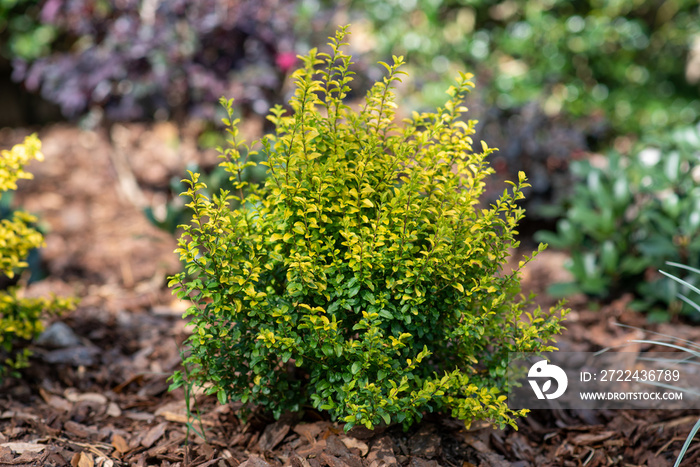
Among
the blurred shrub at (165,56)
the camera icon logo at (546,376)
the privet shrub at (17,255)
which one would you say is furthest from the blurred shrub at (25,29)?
the camera icon logo at (546,376)

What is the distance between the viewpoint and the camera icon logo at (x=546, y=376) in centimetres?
221

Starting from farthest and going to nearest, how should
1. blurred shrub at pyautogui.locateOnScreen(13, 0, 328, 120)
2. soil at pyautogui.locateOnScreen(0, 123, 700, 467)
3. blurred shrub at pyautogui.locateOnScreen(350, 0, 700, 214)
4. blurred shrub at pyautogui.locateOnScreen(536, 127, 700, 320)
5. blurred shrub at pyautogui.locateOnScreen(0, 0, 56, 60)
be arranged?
1. blurred shrub at pyautogui.locateOnScreen(350, 0, 700, 214)
2. blurred shrub at pyautogui.locateOnScreen(0, 0, 56, 60)
3. blurred shrub at pyautogui.locateOnScreen(13, 0, 328, 120)
4. blurred shrub at pyautogui.locateOnScreen(536, 127, 700, 320)
5. soil at pyautogui.locateOnScreen(0, 123, 700, 467)

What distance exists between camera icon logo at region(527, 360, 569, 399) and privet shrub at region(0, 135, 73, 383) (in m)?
1.99

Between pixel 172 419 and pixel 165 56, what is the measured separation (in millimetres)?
2721

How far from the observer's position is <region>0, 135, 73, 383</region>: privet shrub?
225 cm

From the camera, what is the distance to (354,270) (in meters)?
1.75

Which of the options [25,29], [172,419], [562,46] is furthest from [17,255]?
[562,46]

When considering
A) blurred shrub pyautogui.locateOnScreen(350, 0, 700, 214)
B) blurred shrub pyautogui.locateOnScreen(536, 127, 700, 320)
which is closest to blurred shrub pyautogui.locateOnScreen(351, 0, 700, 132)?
blurred shrub pyautogui.locateOnScreen(350, 0, 700, 214)

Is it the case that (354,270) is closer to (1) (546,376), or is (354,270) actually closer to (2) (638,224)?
(1) (546,376)

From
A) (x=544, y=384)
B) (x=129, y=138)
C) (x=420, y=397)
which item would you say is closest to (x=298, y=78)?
(x=420, y=397)

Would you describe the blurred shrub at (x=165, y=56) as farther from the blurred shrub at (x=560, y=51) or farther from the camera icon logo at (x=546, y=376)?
the camera icon logo at (x=546, y=376)

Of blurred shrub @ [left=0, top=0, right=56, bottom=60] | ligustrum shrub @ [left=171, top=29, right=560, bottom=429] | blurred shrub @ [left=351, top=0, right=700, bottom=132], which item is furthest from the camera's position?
blurred shrub @ [left=351, top=0, right=700, bottom=132]

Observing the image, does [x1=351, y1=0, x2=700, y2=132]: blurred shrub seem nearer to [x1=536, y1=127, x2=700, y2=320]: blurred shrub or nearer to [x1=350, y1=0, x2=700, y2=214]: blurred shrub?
[x1=350, y1=0, x2=700, y2=214]: blurred shrub

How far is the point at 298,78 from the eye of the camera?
1.83 meters
